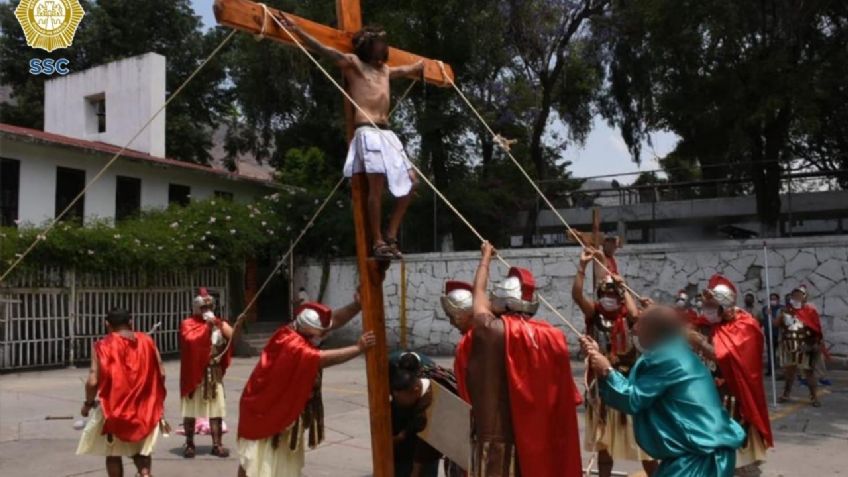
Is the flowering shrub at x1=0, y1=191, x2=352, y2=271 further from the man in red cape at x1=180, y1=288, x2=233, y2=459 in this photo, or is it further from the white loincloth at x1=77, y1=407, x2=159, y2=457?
the white loincloth at x1=77, y1=407, x2=159, y2=457

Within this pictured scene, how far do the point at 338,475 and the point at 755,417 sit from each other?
3.87m

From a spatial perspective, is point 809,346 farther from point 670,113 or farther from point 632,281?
point 670,113

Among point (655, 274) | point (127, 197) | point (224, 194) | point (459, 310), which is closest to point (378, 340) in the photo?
point (459, 310)

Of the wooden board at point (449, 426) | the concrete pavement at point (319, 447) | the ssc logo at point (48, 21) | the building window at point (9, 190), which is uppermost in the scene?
the ssc logo at point (48, 21)

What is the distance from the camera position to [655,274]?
17.3 meters

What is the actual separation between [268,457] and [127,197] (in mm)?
18364

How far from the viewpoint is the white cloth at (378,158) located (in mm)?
4633

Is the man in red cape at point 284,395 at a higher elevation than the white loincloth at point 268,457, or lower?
higher

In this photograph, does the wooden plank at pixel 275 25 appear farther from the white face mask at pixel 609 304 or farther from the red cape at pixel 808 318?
the red cape at pixel 808 318

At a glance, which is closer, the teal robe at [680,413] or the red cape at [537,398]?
the teal robe at [680,413]

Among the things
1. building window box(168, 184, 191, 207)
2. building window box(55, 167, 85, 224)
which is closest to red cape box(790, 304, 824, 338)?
building window box(55, 167, 85, 224)

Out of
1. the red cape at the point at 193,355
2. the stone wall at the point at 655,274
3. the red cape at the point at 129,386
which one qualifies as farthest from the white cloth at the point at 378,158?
the stone wall at the point at 655,274

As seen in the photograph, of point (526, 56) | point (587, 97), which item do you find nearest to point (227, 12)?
point (526, 56)

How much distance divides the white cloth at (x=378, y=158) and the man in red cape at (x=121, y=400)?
3003 mm
